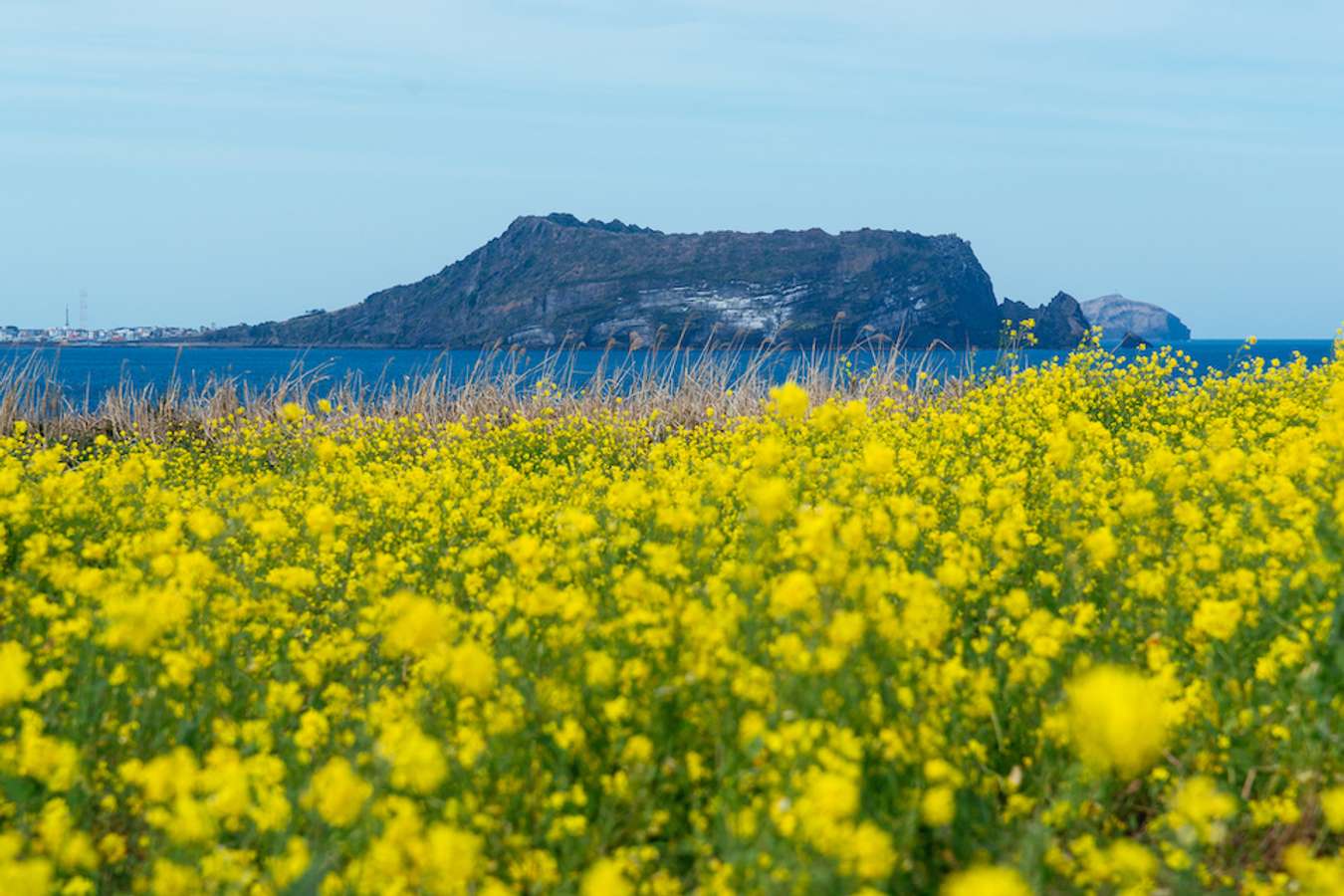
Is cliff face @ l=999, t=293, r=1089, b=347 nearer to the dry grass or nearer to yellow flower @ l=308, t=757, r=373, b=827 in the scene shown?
the dry grass

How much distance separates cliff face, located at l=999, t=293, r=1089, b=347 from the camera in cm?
10500

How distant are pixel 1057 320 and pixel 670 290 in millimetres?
41273

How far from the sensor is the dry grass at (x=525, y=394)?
37.7 feet

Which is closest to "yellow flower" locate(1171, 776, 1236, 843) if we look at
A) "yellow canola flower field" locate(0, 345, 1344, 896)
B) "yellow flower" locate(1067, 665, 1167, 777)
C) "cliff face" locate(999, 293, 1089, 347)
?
"yellow canola flower field" locate(0, 345, 1344, 896)

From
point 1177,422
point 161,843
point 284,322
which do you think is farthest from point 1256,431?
point 284,322

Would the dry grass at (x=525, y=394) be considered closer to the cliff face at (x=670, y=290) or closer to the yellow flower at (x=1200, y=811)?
the yellow flower at (x=1200, y=811)

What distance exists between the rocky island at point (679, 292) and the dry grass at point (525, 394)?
3564 inches

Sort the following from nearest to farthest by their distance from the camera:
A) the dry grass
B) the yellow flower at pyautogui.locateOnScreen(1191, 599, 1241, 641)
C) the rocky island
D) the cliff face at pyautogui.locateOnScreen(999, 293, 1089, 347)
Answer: the yellow flower at pyautogui.locateOnScreen(1191, 599, 1241, 641)
the dry grass
the cliff face at pyautogui.locateOnScreen(999, 293, 1089, 347)
the rocky island

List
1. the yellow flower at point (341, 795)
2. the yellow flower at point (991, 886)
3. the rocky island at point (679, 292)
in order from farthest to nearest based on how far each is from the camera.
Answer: the rocky island at point (679, 292)
the yellow flower at point (341, 795)
the yellow flower at point (991, 886)

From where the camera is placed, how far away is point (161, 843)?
2.70 m

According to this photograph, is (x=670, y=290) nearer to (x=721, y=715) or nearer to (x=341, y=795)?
(x=721, y=715)

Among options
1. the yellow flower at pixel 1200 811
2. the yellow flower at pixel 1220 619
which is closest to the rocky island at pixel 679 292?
the yellow flower at pixel 1220 619

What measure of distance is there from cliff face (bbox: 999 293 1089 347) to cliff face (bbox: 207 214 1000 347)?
22.7 feet

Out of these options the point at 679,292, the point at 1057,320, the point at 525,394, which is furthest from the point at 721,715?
the point at 1057,320
